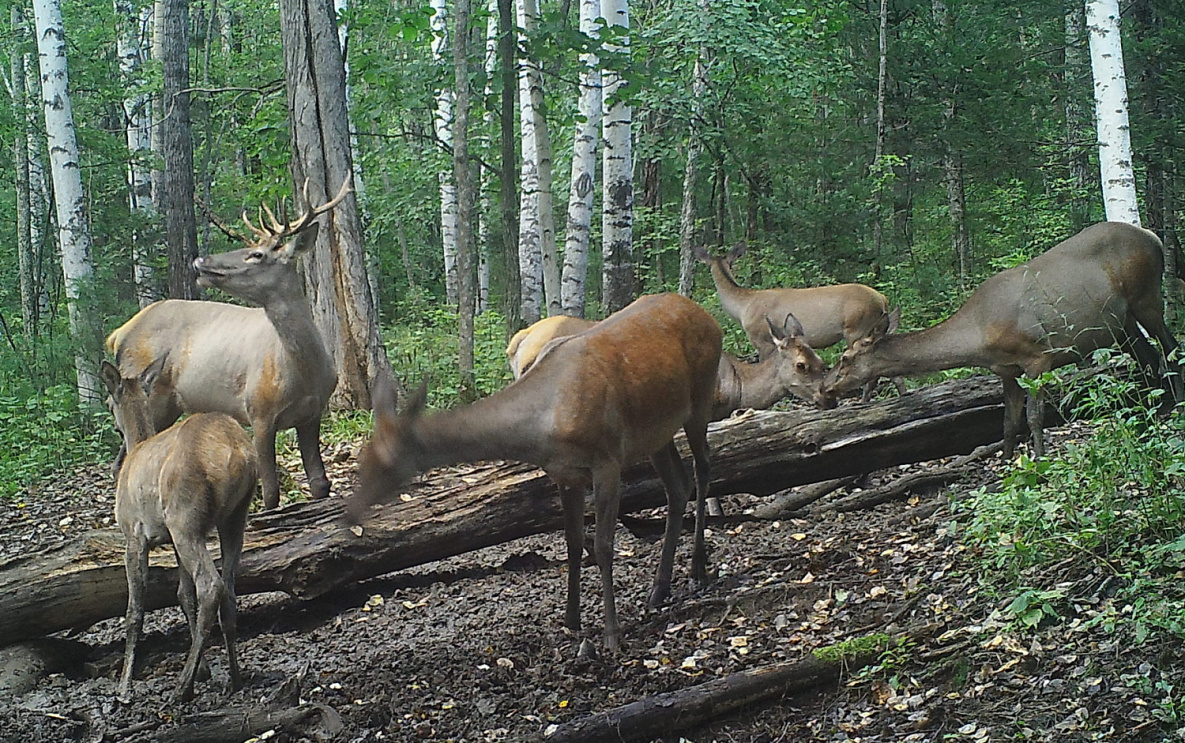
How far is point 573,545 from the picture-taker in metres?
6.18

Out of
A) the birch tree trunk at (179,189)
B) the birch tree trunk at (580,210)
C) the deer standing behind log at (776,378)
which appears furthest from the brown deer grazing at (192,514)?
the birch tree trunk at (179,189)

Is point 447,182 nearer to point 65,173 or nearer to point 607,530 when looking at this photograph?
point 65,173

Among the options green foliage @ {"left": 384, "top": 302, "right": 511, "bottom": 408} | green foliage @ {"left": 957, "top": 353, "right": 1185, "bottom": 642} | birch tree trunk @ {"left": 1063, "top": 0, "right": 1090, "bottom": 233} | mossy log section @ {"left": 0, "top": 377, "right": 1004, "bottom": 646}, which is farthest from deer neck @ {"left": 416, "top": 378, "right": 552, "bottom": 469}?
birch tree trunk @ {"left": 1063, "top": 0, "right": 1090, "bottom": 233}

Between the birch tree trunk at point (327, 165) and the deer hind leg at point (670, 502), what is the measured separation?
4722 millimetres

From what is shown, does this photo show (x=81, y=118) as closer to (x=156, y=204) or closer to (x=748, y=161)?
(x=156, y=204)

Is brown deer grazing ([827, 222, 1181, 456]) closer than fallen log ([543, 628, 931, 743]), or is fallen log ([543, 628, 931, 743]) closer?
fallen log ([543, 628, 931, 743])

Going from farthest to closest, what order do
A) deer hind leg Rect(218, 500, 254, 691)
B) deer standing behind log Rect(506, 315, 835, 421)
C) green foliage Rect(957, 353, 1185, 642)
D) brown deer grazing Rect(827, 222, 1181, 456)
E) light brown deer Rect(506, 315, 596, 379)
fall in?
1. light brown deer Rect(506, 315, 596, 379)
2. deer standing behind log Rect(506, 315, 835, 421)
3. brown deer grazing Rect(827, 222, 1181, 456)
4. deer hind leg Rect(218, 500, 254, 691)
5. green foliage Rect(957, 353, 1185, 642)

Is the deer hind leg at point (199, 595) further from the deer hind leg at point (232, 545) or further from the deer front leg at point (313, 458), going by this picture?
the deer front leg at point (313, 458)

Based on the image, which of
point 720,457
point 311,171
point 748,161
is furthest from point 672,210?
point 720,457

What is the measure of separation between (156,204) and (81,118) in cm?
376

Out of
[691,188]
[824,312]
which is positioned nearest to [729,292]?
[824,312]

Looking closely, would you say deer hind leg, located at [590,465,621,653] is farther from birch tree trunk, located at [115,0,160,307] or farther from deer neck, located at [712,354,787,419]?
birch tree trunk, located at [115,0,160,307]

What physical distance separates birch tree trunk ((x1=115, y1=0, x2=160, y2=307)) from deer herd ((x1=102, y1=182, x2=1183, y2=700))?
7025mm

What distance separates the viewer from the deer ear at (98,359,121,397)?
6.94 m
